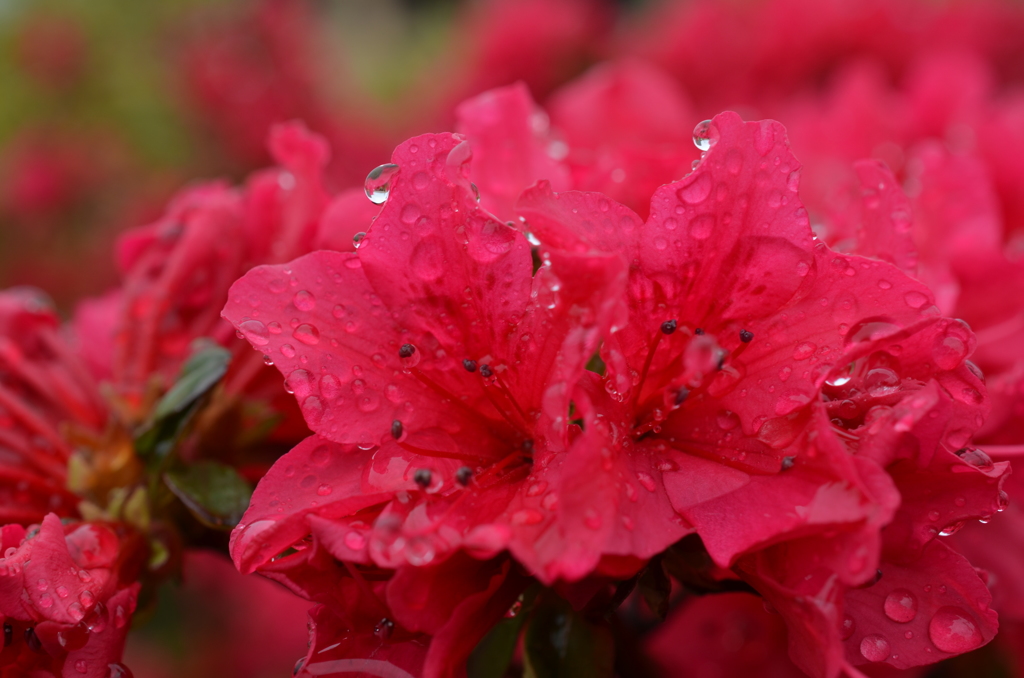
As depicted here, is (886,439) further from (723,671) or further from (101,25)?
(101,25)

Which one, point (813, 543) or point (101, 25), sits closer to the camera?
point (813, 543)

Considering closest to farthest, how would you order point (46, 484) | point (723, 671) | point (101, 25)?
point (46, 484) < point (723, 671) < point (101, 25)

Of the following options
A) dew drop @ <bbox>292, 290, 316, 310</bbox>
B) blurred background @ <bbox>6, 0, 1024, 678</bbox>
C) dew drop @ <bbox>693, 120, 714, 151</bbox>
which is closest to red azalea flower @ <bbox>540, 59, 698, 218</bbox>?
blurred background @ <bbox>6, 0, 1024, 678</bbox>

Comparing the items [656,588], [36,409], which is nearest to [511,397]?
[656,588]

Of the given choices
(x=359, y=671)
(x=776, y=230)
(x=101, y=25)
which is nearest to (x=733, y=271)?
(x=776, y=230)

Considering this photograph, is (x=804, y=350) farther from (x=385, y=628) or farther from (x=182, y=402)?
(x=182, y=402)

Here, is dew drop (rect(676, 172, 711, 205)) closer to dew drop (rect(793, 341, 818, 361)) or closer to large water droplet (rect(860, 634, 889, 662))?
dew drop (rect(793, 341, 818, 361))
